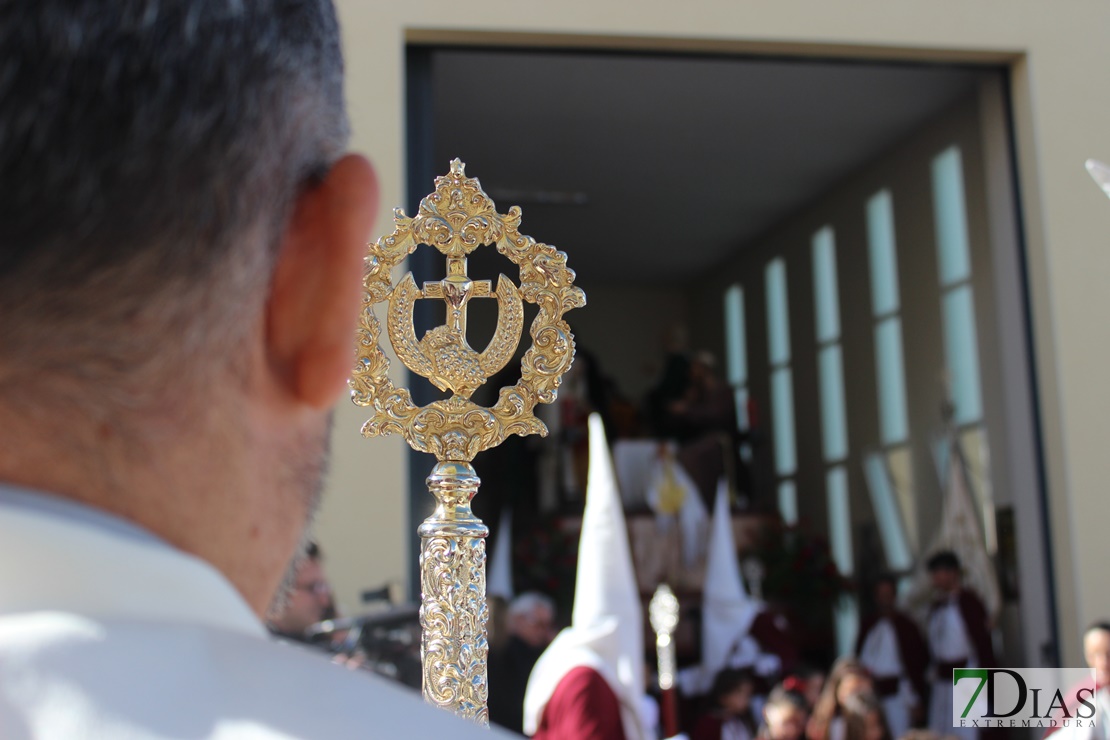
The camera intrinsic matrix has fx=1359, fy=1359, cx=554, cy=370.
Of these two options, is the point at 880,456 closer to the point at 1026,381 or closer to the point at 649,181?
the point at 649,181

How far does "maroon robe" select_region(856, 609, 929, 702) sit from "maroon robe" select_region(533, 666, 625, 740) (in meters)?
4.53

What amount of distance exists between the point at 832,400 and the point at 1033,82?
15.9 ft

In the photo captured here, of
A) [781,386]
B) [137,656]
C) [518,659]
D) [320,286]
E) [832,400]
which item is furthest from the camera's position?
[781,386]

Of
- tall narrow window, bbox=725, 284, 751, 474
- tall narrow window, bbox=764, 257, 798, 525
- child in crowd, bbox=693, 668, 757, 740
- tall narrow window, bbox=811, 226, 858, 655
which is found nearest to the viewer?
child in crowd, bbox=693, 668, 757, 740

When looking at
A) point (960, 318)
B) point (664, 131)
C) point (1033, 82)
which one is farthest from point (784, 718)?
point (664, 131)

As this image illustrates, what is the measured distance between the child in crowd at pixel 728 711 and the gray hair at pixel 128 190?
19.1 feet

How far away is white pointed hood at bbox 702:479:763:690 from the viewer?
7887mm

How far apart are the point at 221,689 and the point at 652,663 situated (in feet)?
27.6

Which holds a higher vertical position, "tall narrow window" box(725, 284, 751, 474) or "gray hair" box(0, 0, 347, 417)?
"tall narrow window" box(725, 284, 751, 474)

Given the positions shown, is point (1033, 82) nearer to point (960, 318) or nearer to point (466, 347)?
point (960, 318)

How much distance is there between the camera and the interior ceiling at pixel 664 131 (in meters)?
8.67

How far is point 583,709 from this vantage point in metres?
3.69

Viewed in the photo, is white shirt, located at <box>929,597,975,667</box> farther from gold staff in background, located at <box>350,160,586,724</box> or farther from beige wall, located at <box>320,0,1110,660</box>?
gold staff in background, located at <box>350,160,586,724</box>

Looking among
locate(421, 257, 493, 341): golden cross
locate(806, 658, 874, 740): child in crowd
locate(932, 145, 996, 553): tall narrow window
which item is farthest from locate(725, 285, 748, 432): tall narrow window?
locate(421, 257, 493, 341): golden cross
